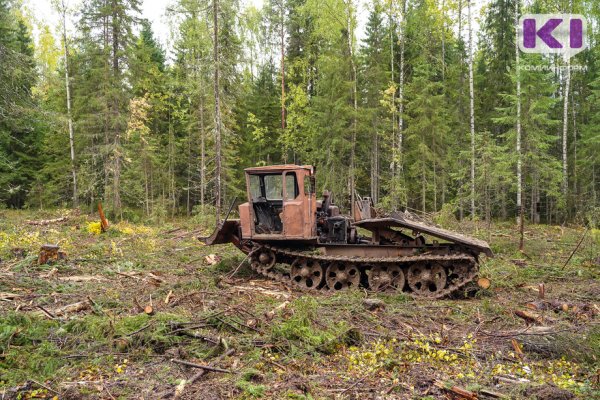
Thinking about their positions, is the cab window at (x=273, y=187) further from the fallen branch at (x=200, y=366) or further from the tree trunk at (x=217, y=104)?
the tree trunk at (x=217, y=104)

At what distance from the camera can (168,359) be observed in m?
5.19

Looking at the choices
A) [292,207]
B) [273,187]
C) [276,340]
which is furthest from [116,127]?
[276,340]

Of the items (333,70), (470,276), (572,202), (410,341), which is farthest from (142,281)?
(572,202)

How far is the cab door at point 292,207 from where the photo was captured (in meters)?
9.46

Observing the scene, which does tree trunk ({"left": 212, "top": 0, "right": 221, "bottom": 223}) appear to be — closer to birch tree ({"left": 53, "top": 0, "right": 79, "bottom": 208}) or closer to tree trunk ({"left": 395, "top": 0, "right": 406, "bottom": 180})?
tree trunk ({"left": 395, "top": 0, "right": 406, "bottom": 180})

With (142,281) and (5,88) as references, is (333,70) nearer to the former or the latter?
(5,88)

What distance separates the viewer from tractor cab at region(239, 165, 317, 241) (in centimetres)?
948

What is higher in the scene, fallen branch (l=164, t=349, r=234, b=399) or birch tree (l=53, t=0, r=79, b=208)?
birch tree (l=53, t=0, r=79, b=208)

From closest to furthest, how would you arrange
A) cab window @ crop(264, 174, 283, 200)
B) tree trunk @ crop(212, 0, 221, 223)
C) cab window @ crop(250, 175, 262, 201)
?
cab window @ crop(264, 174, 283, 200)
cab window @ crop(250, 175, 262, 201)
tree trunk @ crop(212, 0, 221, 223)

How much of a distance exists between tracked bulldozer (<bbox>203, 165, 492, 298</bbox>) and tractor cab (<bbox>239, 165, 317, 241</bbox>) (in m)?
0.02

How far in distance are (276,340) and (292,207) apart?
4.16 meters

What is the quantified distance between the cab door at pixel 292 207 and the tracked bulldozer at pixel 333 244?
2 cm

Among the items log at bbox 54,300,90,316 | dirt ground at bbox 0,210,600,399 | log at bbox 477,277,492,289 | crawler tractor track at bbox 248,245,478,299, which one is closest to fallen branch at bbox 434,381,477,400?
dirt ground at bbox 0,210,600,399

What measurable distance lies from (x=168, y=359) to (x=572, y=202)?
1076 inches
